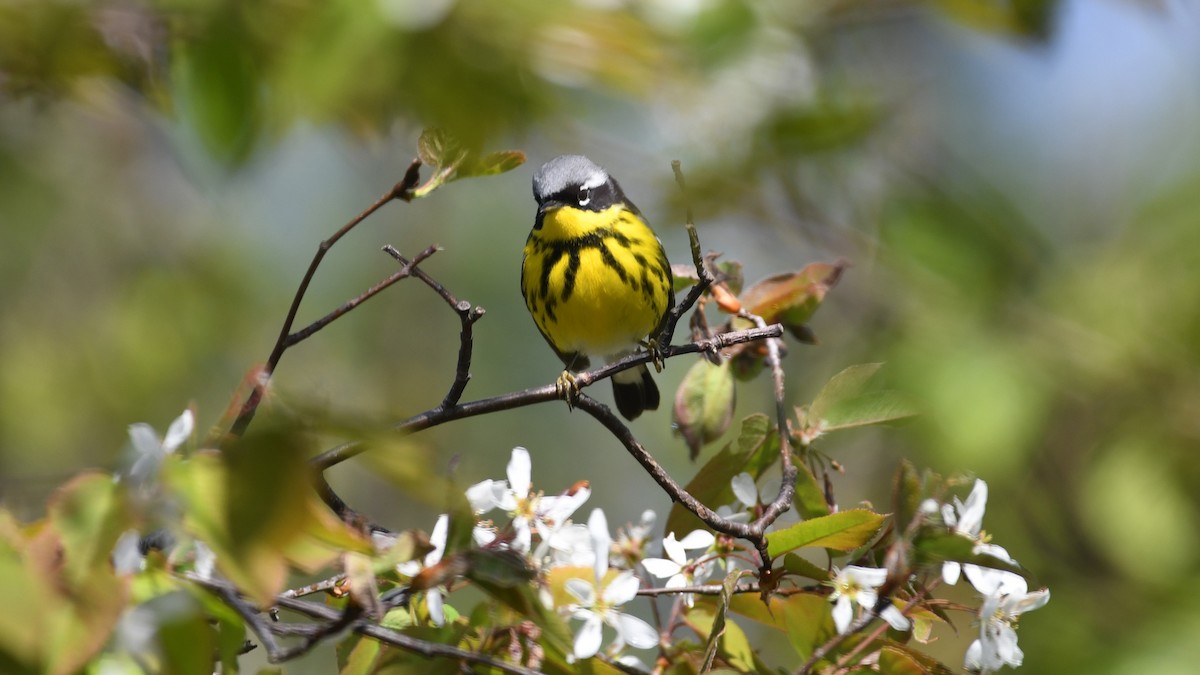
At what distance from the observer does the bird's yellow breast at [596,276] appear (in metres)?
3.02

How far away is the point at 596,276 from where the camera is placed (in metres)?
3.00

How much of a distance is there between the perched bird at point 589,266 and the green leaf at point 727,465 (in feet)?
4.10

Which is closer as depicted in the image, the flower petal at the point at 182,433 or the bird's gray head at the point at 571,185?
the flower petal at the point at 182,433

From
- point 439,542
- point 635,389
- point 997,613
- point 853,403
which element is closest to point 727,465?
point 853,403

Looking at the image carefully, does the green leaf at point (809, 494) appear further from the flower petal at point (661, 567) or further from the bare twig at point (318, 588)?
the bare twig at point (318, 588)

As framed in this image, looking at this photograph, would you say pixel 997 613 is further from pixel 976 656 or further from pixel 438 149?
pixel 438 149

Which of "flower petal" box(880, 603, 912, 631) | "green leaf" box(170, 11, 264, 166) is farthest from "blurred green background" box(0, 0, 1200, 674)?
"flower petal" box(880, 603, 912, 631)

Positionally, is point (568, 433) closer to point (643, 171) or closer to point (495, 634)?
point (643, 171)

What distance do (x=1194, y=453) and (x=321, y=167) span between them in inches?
246

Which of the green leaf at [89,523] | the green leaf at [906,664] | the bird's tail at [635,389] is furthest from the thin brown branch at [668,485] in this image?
the bird's tail at [635,389]

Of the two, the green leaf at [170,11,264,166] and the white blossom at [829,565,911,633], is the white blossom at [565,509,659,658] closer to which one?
the white blossom at [829,565,911,633]

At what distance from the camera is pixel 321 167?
7.65 metres

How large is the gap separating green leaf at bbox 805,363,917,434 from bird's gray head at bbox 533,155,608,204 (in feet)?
4.60

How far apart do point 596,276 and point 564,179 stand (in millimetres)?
304
